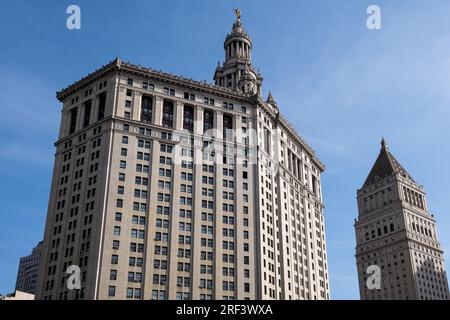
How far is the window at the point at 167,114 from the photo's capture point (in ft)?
360

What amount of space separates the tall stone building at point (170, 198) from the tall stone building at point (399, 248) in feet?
200

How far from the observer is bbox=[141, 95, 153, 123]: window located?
108m

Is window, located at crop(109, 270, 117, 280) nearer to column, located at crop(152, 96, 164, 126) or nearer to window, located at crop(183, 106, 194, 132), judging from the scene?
column, located at crop(152, 96, 164, 126)

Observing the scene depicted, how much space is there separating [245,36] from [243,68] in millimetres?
13872

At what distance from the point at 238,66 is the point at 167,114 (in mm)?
42362

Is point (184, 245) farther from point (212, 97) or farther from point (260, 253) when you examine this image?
point (212, 97)

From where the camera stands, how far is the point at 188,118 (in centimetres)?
11238

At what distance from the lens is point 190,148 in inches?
4272

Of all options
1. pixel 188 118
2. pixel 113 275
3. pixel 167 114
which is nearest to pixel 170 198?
pixel 113 275

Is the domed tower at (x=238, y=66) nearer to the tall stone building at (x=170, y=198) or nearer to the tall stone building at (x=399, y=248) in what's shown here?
the tall stone building at (x=170, y=198)

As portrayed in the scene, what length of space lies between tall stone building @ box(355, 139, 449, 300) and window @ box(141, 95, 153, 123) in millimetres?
106121

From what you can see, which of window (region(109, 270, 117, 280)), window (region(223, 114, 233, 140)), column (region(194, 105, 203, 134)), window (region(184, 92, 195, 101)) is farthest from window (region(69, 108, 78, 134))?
window (region(109, 270, 117, 280))

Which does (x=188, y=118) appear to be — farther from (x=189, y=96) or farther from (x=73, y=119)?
(x=73, y=119)
